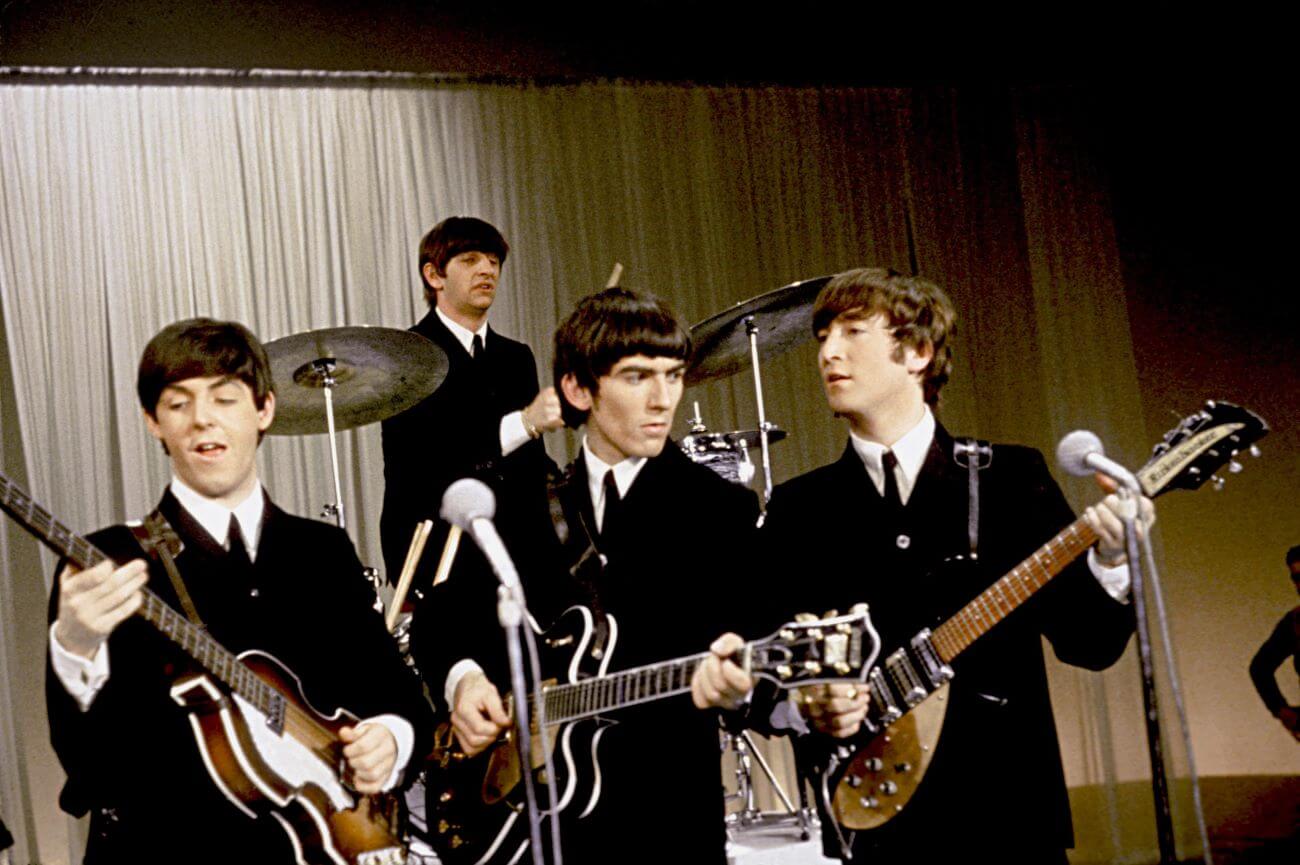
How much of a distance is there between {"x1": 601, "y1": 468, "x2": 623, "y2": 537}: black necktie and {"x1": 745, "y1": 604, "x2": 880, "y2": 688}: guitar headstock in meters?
0.51

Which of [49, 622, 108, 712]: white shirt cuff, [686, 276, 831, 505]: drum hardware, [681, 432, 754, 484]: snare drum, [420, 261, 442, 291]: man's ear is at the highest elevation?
[420, 261, 442, 291]: man's ear

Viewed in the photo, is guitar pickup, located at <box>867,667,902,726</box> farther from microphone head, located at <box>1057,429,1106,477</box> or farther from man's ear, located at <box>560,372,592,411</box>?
man's ear, located at <box>560,372,592,411</box>

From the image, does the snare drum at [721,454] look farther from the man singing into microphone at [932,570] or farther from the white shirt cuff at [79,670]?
the white shirt cuff at [79,670]

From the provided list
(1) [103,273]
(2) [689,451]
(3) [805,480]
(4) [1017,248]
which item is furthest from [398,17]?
(3) [805,480]

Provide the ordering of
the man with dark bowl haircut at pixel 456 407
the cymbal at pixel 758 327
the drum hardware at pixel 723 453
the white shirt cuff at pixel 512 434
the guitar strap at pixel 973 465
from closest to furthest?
the guitar strap at pixel 973 465 < the white shirt cuff at pixel 512 434 < the man with dark bowl haircut at pixel 456 407 < the cymbal at pixel 758 327 < the drum hardware at pixel 723 453

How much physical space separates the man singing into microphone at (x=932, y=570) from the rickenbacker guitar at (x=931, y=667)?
0.03 meters

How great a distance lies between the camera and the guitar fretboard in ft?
7.80

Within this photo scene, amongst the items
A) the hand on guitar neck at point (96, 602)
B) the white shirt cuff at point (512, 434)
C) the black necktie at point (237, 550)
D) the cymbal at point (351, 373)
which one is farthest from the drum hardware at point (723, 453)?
the hand on guitar neck at point (96, 602)

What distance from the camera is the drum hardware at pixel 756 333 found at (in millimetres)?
4969

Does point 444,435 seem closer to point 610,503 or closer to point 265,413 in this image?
point 610,503

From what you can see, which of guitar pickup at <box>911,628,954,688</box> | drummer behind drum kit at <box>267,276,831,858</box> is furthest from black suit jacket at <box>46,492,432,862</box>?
drummer behind drum kit at <box>267,276,831,858</box>

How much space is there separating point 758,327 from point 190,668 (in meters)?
3.06

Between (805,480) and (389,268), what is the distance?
159 inches

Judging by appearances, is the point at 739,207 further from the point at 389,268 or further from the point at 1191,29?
the point at 1191,29
